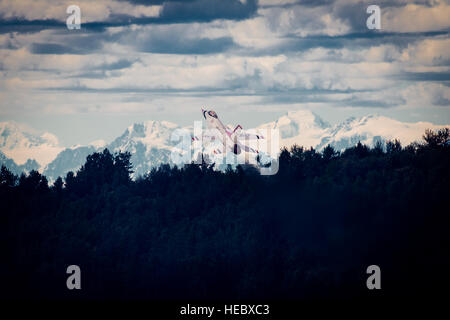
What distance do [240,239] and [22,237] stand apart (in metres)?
48.6

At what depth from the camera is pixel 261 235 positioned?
165000 mm

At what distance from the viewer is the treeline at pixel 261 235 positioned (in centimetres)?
14112

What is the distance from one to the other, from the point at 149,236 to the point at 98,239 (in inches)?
437

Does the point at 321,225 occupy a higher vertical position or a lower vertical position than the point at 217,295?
higher

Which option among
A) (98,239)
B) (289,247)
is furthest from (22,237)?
(289,247)

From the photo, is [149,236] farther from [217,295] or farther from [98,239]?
[217,295]

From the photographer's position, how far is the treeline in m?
141
